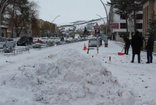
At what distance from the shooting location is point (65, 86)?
19.6ft

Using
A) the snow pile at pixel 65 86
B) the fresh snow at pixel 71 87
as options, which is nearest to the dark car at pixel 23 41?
the snow pile at pixel 65 86

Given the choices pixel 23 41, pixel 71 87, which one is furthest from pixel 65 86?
pixel 23 41

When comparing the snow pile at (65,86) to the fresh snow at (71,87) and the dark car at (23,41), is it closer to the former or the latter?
the fresh snow at (71,87)

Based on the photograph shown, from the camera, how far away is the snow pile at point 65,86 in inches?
208

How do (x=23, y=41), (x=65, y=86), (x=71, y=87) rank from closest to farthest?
(x=71, y=87), (x=65, y=86), (x=23, y=41)

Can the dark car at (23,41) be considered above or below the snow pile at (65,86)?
above

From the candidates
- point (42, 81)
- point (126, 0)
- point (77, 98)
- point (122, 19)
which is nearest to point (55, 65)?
point (42, 81)

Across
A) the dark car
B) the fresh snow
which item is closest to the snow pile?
the fresh snow

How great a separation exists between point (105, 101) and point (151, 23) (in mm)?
27804

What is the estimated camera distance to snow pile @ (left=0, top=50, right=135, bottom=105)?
17.3 ft

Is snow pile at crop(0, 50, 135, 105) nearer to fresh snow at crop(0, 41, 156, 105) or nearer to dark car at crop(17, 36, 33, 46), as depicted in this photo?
fresh snow at crop(0, 41, 156, 105)

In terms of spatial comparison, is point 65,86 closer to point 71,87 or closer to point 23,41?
point 71,87

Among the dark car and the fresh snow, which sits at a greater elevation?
the dark car

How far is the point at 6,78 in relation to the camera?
6.70 metres
